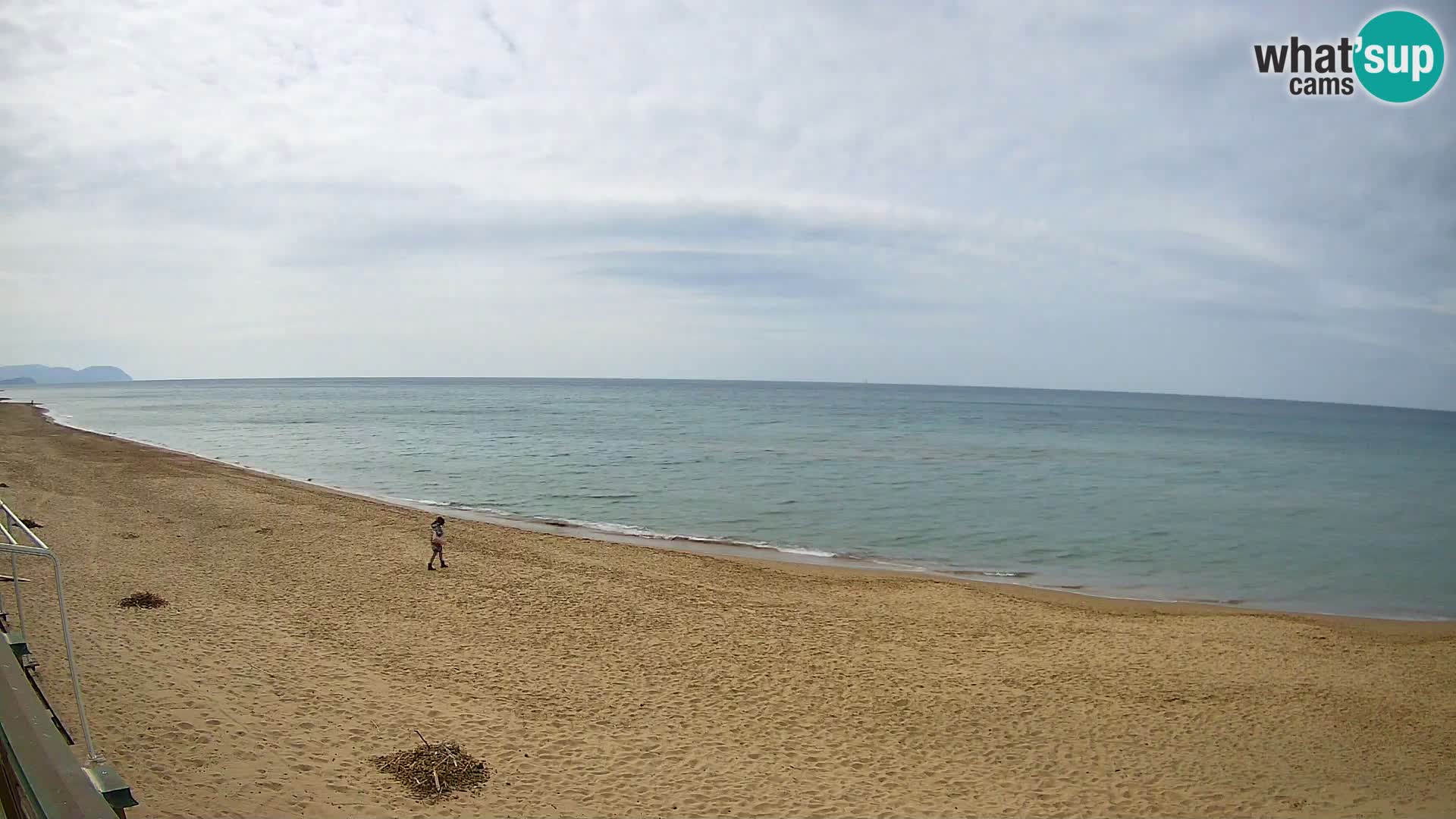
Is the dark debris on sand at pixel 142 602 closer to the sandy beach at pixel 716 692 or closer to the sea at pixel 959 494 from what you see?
the sandy beach at pixel 716 692

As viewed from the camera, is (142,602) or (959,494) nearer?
(142,602)

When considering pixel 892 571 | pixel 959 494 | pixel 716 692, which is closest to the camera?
pixel 716 692

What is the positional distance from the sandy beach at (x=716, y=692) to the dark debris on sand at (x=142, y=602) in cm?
24

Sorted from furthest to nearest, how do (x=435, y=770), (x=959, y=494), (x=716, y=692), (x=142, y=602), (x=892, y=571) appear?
1. (x=959, y=494)
2. (x=892, y=571)
3. (x=142, y=602)
4. (x=716, y=692)
5. (x=435, y=770)

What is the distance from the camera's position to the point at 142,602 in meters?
13.2

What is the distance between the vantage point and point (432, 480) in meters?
37.5

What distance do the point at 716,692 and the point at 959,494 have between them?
88.8ft

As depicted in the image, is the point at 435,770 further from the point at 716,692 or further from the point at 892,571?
the point at 892,571

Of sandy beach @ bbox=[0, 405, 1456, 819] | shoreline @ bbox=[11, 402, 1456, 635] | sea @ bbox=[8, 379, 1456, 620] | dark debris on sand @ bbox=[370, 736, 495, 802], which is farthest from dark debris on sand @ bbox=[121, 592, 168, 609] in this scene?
sea @ bbox=[8, 379, 1456, 620]

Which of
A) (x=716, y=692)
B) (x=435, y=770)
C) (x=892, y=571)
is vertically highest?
(x=435, y=770)

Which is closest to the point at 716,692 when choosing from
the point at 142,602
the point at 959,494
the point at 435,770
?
the point at 435,770

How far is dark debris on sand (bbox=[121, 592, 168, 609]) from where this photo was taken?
42.8 feet

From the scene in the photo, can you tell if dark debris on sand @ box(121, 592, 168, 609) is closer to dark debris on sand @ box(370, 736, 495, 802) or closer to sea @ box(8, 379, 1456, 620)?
dark debris on sand @ box(370, 736, 495, 802)

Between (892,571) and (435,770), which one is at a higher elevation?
(435,770)
